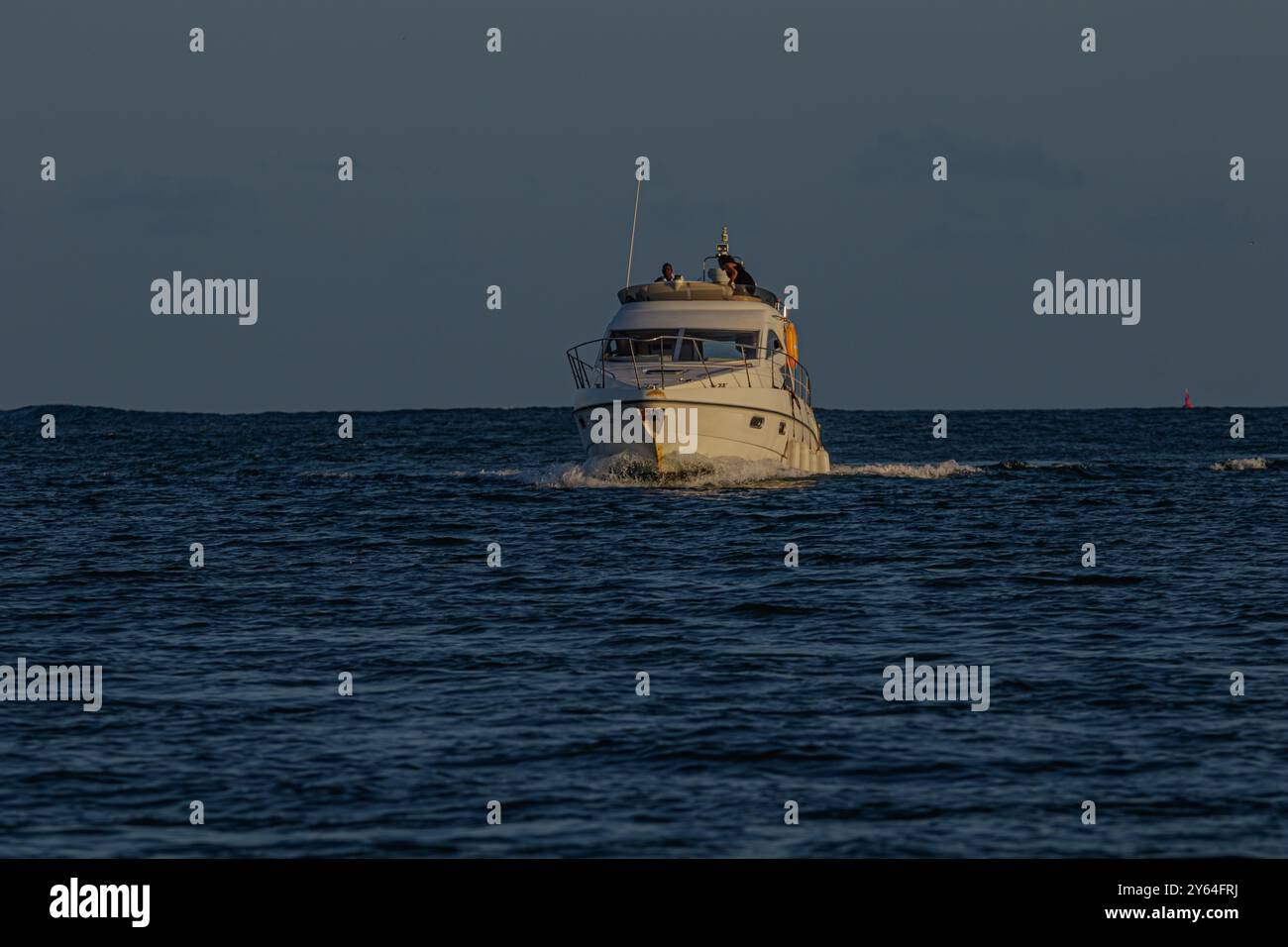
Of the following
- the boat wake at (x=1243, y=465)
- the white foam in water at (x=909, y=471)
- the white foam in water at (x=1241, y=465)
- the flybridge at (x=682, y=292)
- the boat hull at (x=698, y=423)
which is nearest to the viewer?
the boat hull at (x=698, y=423)

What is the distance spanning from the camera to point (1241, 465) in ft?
134

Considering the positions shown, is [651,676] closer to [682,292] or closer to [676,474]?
[676,474]

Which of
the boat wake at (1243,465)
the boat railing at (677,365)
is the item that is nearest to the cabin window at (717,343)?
the boat railing at (677,365)

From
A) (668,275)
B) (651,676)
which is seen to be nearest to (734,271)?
(668,275)

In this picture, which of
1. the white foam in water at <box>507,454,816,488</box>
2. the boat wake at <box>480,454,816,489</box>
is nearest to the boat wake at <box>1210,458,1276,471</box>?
the boat wake at <box>480,454,816,489</box>

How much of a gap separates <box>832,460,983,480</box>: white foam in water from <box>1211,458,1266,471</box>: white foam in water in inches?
251

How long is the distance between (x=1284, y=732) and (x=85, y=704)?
28.5 ft

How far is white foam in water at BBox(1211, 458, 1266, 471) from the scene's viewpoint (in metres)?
39.6

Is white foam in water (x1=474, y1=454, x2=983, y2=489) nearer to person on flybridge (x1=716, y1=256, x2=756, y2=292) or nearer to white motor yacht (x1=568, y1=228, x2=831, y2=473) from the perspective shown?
white motor yacht (x1=568, y1=228, x2=831, y2=473)

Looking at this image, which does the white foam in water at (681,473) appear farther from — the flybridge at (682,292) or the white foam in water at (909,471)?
the white foam in water at (909,471)

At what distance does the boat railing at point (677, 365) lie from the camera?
2822 cm

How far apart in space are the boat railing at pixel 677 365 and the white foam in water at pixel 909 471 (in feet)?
18.5

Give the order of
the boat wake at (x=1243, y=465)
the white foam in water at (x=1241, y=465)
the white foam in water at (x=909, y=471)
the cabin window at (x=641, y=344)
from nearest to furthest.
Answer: the cabin window at (x=641, y=344), the white foam in water at (x=909, y=471), the white foam in water at (x=1241, y=465), the boat wake at (x=1243, y=465)
